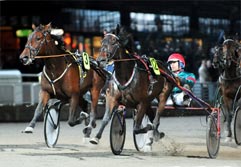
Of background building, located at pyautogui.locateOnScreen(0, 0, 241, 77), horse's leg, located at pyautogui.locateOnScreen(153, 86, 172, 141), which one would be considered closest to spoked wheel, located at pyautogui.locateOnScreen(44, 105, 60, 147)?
horse's leg, located at pyautogui.locateOnScreen(153, 86, 172, 141)

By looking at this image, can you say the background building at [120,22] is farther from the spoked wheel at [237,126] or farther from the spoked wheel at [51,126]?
the spoked wheel at [51,126]

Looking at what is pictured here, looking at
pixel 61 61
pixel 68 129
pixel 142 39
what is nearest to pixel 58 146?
pixel 61 61

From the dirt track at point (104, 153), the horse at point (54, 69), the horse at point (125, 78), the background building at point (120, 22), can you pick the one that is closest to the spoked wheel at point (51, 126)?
the dirt track at point (104, 153)

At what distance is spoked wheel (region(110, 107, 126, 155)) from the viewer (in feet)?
40.8

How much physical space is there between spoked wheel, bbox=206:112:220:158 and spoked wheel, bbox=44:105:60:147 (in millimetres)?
3260

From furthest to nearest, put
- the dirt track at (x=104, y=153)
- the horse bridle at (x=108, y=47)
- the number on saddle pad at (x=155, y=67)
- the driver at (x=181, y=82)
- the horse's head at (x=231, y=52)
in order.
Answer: the horse's head at (x=231, y=52) < the driver at (x=181, y=82) < the number on saddle pad at (x=155, y=67) < the horse bridle at (x=108, y=47) < the dirt track at (x=104, y=153)

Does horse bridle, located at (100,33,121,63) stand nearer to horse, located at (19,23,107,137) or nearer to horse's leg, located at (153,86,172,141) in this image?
horse, located at (19,23,107,137)

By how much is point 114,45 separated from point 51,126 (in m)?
2.75

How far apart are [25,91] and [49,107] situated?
845cm

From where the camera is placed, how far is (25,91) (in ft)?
74.1

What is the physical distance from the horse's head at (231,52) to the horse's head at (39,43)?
153 inches

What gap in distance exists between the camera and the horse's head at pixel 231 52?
15453 mm

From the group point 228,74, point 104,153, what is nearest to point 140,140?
point 104,153
